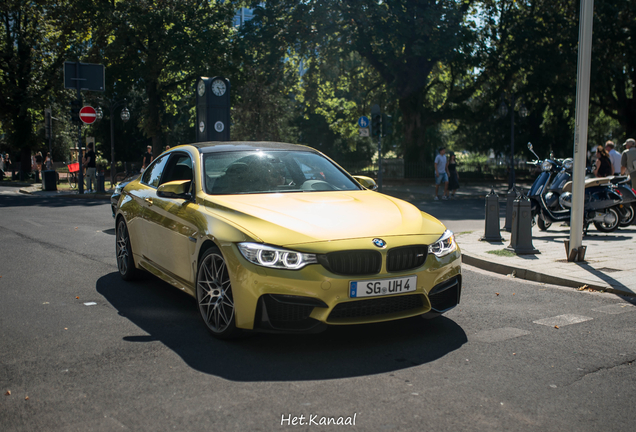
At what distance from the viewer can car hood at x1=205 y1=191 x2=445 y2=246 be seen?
4301mm

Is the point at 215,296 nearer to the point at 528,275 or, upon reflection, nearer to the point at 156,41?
the point at 528,275

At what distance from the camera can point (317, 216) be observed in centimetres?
458

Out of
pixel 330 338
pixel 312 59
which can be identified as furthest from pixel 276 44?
pixel 330 338

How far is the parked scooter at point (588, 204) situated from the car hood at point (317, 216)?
23.1ft

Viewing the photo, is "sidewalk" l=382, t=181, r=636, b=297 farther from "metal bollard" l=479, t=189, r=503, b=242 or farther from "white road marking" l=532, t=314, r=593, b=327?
"white road marking" l=532, t=314, r=593, b=327

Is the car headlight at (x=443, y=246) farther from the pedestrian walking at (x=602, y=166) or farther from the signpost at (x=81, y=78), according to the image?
the signpost at (x=81, y=78)

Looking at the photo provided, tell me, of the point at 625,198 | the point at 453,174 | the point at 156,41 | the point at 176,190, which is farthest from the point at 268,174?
the point at 156,41

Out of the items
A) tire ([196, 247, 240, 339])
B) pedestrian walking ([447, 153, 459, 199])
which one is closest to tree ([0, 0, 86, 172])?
pedestrian walking ([447, 153, 459, 199])

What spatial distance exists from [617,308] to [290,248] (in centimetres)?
345

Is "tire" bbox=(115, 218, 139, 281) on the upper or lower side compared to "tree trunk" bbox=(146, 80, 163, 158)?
lower

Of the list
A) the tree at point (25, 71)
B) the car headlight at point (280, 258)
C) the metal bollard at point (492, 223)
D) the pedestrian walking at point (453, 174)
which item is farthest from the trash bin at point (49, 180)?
the car headlight at point (280, 258)

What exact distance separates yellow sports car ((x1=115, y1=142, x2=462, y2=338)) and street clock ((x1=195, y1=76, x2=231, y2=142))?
10894mm

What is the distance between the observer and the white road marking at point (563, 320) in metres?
5.23

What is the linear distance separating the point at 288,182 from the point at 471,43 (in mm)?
26663
